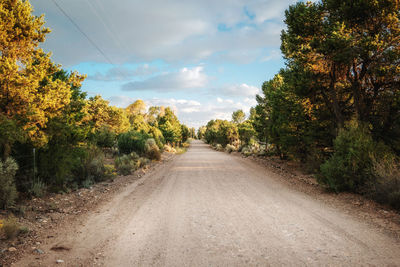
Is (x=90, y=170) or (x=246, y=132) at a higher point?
(x=246, y=132)

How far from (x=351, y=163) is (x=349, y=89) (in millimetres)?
5203

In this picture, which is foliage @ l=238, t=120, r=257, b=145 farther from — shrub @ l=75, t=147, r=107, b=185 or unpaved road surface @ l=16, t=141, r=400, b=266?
unpaved road surface @ l=16, t=141, r=400, b=266

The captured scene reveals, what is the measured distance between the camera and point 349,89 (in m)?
11.5

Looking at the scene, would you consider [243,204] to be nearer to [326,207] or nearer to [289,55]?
[326,207]

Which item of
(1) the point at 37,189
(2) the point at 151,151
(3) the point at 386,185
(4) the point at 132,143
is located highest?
(4) the point at 132,143

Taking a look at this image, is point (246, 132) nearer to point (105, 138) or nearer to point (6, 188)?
point (105, 138)

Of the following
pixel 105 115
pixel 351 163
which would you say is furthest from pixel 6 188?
pixel 105 115

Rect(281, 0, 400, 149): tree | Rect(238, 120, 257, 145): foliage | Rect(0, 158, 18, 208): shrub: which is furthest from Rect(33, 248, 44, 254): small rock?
Rect(238, 120, 257, 145): foliage

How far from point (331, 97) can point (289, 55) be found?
297 centimetres

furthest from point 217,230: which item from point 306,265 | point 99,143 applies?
point 99,143

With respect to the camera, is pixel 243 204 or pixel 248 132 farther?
pixel 248 132

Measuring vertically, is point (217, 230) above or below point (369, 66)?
below

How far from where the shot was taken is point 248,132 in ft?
129

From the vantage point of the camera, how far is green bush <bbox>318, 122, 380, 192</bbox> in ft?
25.5
